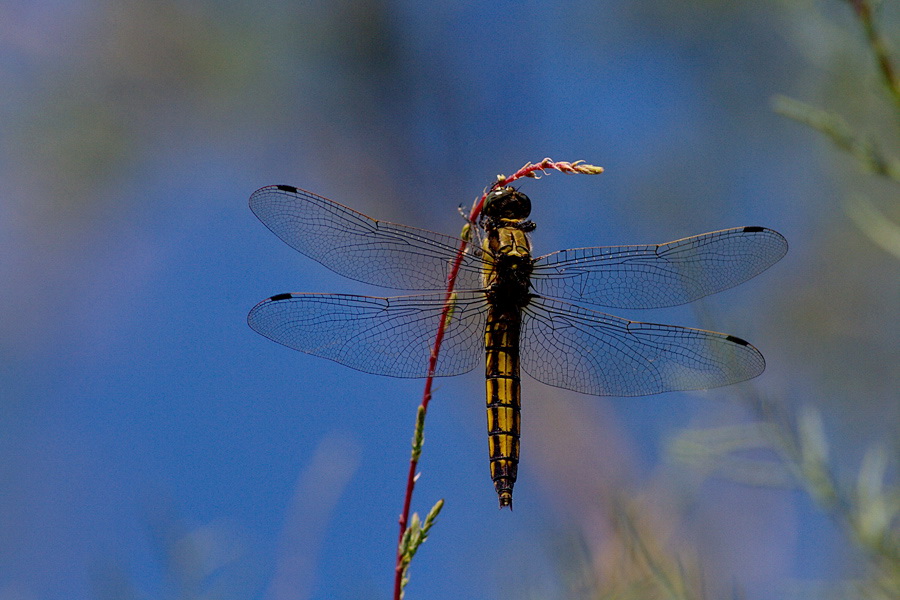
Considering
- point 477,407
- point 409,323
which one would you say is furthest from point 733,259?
point 477,407

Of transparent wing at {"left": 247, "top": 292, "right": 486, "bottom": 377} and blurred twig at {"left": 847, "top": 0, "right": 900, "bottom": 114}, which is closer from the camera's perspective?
blurred twig at {"left": 847, "top": 0, "right": 900, "bottom": 114}

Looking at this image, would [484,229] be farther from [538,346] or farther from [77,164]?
[77,164]

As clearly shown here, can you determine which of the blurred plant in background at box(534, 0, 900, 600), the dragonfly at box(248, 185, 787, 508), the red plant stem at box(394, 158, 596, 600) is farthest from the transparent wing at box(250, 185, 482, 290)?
the blurred plant in background at box(534, 0, 900, 600)

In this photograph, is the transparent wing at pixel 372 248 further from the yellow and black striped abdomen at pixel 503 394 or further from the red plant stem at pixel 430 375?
the red plant stem at pixel 430 375

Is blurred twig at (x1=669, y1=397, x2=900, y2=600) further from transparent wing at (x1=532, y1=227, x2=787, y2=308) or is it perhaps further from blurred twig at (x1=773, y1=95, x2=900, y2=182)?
blurred twig at (x1=773, y1=95, x2=900, y2=182)

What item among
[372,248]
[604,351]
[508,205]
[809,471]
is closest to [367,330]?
[372,248]

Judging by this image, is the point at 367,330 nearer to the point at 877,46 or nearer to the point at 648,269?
the point at 648,269

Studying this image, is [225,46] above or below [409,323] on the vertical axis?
above
